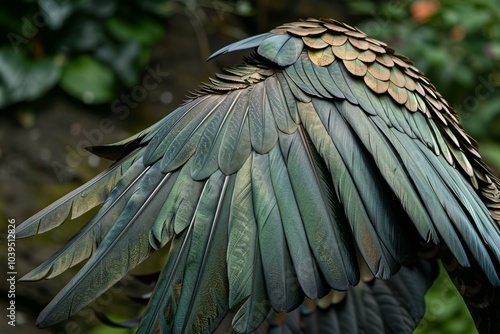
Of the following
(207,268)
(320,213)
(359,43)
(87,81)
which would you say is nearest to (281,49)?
(359,43)

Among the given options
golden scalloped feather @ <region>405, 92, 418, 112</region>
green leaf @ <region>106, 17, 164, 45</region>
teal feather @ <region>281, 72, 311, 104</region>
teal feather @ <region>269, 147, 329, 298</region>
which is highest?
green leaf @ <region>106, 17, 164, 45</region>

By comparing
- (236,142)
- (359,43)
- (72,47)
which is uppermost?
(72,47)

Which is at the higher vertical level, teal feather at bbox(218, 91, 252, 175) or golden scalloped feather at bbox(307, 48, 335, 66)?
golden scalloped feather at bbox(307, 48, 335, 66)

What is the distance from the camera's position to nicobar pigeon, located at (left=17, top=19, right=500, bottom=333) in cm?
134

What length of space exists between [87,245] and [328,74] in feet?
2.07

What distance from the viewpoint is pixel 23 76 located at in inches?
134

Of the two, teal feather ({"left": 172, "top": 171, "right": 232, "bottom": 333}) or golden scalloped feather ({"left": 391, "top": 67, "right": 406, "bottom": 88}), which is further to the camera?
golden scalloped feather ({"left": 391, "top": 67, "right": 406, "bottom": 88})

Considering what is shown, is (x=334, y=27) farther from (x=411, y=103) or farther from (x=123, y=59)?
(x=123, y=59)

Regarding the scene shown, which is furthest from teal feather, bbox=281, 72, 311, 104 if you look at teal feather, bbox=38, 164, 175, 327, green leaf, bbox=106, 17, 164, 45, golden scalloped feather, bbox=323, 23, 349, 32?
green leaf, bbox=106, 17, 164, 45

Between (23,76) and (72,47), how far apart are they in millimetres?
299

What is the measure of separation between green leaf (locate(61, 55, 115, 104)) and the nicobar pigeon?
1974mm

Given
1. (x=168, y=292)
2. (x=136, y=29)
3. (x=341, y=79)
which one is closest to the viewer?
(x=168, y=292)

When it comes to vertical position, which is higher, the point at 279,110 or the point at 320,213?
the point at 279,110

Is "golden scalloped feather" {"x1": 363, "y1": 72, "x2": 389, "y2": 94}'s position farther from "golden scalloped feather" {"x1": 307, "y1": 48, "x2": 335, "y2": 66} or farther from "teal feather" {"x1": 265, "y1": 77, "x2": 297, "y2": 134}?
"teal feather" {"x1": 265, "y1": 77, "x2": 297, "y2": 134}
